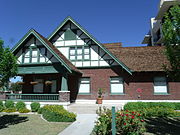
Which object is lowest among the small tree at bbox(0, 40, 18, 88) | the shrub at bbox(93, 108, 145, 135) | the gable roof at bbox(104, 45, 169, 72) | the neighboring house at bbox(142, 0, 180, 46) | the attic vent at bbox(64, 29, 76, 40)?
the shrub at bbox(93, 108, 145, 135)

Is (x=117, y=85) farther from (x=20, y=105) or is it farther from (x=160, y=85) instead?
(x=20, y=105)

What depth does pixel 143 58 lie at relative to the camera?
16.6 meters

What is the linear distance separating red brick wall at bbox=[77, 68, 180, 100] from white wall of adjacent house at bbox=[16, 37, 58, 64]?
4679 mm

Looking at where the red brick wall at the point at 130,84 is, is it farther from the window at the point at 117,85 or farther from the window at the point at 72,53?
the window at the point at 72,53

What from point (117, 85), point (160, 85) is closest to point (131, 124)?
point (117, 85)

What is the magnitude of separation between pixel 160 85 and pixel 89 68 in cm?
806

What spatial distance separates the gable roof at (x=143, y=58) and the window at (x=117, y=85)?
6.51ft

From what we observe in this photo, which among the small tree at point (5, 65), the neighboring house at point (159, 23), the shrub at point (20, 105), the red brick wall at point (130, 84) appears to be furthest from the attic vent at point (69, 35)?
the neighboring house at point (159, 23)

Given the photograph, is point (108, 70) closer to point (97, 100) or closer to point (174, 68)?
point (97, 100)

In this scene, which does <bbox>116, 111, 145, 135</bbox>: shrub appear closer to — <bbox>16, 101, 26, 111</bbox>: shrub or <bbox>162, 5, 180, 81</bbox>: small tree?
<bbox>162, 5, 180, 81</bbox>: small tree

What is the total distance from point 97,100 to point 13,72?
905cm

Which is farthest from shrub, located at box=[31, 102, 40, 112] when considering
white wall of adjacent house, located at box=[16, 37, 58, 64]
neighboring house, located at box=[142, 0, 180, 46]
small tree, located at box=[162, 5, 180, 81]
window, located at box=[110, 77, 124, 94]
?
Answer: neighboring house, located at box=[142, 0, 180, 46]

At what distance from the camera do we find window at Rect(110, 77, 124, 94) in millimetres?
15969

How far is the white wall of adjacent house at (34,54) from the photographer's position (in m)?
14.9
